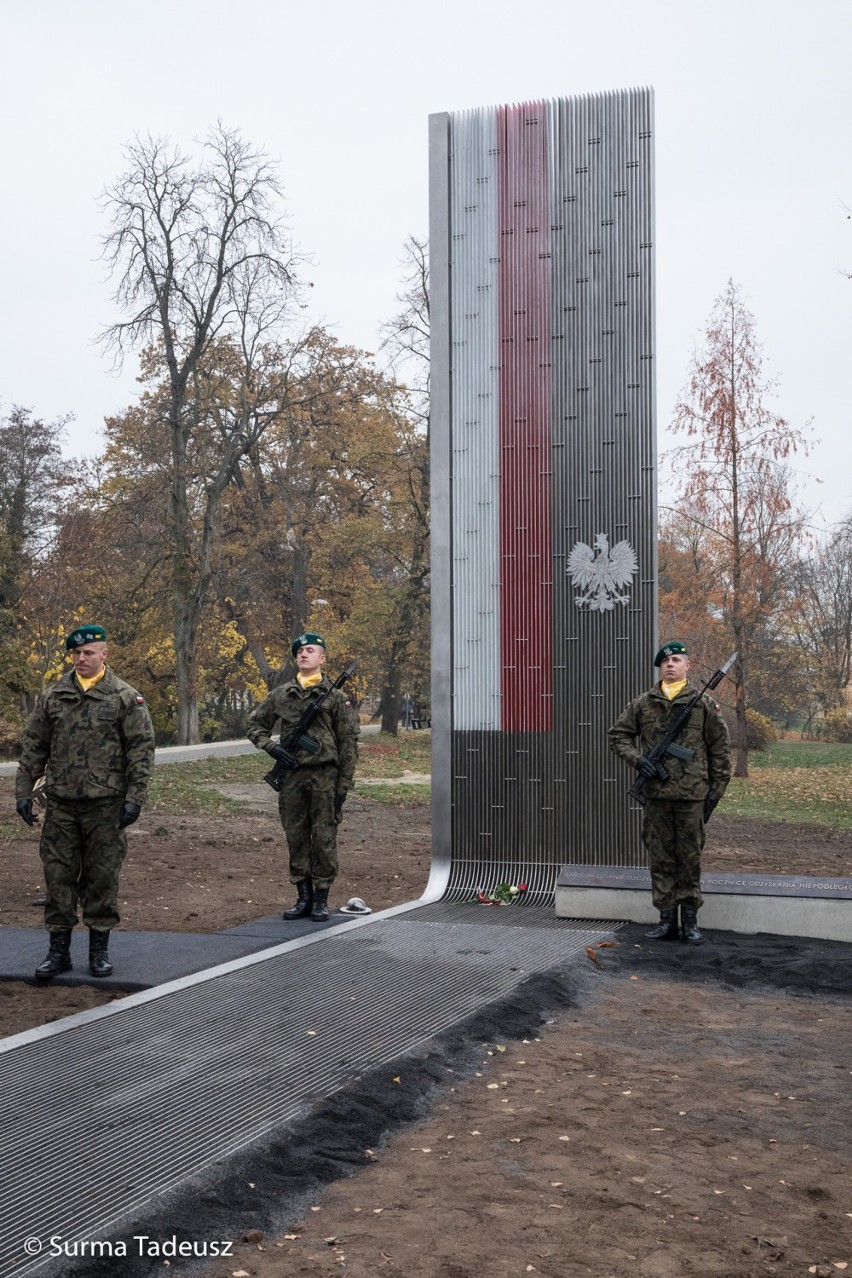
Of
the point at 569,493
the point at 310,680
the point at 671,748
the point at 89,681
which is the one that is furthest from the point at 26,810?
the point at 569,493

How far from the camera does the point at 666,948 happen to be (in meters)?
8.34

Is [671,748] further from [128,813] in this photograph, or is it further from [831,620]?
[831,620]

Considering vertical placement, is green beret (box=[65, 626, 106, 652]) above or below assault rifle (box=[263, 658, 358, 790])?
above

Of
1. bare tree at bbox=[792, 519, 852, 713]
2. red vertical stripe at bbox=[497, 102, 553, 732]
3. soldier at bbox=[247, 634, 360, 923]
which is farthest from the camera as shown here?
bare tree at bbox=[792, 519, 852, 713]

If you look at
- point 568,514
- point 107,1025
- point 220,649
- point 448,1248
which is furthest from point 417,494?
point 448,1248

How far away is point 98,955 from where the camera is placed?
7117 millimetres

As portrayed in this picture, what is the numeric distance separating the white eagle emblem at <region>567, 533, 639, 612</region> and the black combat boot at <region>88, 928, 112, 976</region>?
4.67 metres

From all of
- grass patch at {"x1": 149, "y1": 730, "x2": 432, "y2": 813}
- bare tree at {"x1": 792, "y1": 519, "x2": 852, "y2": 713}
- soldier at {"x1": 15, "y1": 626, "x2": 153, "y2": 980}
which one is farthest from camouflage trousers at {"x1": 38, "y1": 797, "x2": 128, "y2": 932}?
bare tree at {"x1": 792, "y1": 519, "x2": 852, "y2": 713}

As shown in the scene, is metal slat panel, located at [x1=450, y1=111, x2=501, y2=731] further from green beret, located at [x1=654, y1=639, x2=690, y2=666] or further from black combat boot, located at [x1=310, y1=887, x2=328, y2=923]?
black combat boot, located at [x1=310, y1=887, x2=328, y2=923]

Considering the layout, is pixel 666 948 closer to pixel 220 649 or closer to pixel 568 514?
pixel 568 514

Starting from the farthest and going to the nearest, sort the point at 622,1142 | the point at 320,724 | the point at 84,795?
1. the point at 320,724
2. the point at 84,795
3. the point at 622,1142

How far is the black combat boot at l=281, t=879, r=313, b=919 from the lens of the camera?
9102 mm

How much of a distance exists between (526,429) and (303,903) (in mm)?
4098

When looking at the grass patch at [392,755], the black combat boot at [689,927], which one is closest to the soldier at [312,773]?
the black combat boot at [689,927]
